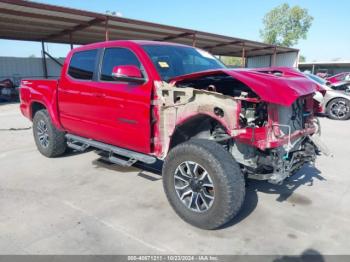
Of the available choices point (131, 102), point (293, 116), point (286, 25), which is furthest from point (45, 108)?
point (286, 25)

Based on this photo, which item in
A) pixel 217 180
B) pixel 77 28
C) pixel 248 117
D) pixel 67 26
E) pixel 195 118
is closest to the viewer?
pixel 217 180

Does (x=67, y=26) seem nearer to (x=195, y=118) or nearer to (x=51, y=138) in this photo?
(x=51, y=138)

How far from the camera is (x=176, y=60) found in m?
3.84

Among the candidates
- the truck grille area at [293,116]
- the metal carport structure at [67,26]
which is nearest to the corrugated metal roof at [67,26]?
the metal carport structure at [67,26]

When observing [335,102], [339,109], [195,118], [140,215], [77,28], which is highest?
[77,28]

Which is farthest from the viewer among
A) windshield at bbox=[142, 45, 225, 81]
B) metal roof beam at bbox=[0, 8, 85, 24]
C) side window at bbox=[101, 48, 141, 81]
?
metal roof beam at bbox=[0, 8, 85, 24]

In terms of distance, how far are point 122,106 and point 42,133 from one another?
8.63 ft

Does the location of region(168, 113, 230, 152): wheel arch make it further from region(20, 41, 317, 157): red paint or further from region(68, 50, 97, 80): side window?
region(68, 50, 97, 80): side window

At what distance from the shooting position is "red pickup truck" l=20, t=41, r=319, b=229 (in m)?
2.76

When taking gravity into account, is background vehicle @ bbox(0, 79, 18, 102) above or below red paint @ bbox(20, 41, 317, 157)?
below

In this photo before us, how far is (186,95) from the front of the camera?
10.3ft

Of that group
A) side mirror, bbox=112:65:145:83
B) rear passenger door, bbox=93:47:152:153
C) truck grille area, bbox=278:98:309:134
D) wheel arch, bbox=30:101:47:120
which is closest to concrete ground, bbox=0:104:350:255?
rear passenger door, bbox=93:47:152:153

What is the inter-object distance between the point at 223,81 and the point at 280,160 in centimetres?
107

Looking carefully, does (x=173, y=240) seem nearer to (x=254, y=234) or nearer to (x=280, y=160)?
(x=254, y=234)
